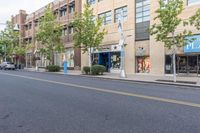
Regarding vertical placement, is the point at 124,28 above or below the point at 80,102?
above

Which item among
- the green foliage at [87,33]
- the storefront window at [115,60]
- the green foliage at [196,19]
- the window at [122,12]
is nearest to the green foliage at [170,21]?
the green foliage at [196,19]

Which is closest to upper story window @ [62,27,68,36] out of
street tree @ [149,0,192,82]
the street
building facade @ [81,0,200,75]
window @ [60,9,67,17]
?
window @ [60,9,67,17]

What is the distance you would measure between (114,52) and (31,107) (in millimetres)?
30236

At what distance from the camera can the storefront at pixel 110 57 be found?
40362mm

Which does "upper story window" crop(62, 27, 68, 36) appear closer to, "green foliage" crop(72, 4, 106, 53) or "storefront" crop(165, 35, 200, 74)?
"green foliage" crop(72, 4, 106, 53)

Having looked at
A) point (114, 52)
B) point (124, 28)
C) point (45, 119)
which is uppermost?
point (124, 28)

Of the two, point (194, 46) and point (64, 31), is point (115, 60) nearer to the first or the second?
point (194, 46)

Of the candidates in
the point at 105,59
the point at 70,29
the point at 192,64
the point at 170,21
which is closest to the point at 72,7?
the point at 70,29

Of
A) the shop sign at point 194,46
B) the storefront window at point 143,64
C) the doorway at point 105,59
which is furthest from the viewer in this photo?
the doorway at point 105,59

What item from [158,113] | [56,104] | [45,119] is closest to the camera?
[45,119]

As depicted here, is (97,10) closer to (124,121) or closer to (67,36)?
(67,36)

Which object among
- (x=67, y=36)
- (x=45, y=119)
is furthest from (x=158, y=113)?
(x=67, y=36)

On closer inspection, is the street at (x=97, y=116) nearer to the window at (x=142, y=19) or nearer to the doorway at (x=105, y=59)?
the window at (x=142, y=19)

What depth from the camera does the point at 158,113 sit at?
9.45 m
